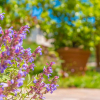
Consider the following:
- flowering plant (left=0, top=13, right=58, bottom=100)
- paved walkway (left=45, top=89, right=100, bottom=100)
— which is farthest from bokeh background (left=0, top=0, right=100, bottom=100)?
flowering plant (left=0, top=13, right=58, bottom=100)

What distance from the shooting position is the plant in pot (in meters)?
5.84

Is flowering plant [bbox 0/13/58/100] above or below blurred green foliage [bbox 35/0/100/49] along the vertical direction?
below

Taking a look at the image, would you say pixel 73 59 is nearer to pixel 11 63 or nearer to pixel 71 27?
pixel 71 27

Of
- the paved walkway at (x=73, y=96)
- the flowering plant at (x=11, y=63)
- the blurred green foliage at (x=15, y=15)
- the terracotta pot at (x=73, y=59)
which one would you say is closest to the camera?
the flowering plant at (x=11, y=63)

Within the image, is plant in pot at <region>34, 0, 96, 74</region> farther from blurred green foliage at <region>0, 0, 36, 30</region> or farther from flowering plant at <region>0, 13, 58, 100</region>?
flowering plant at <region>0, 13, 58, 100</region>

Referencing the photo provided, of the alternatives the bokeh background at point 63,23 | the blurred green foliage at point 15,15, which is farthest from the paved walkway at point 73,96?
the blurred green foliage at point 15,15

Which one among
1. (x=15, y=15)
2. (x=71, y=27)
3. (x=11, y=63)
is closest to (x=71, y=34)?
A: (x=71, y=27)

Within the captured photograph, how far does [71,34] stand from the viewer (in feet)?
18.9

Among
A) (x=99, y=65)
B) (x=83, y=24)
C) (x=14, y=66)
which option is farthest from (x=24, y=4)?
(x=99, y=65)

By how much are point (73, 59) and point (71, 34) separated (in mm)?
898

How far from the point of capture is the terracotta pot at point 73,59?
19.1 feet

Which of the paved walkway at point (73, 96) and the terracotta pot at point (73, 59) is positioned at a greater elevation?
the terracotta pot at point (73, 59)

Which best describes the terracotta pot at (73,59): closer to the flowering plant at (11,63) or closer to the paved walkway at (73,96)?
the paved walkway at (73,96)

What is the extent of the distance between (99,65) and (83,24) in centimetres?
441
